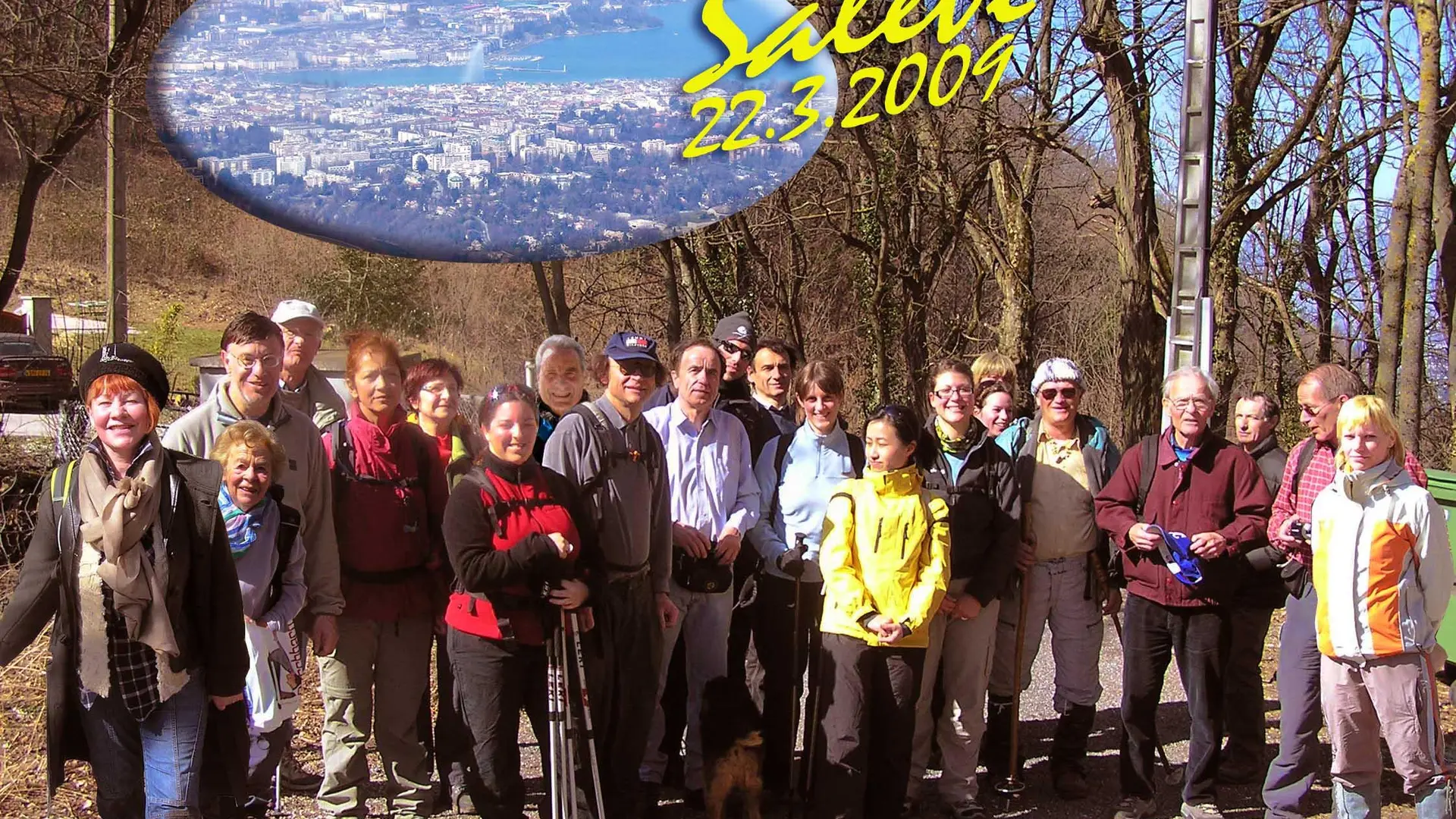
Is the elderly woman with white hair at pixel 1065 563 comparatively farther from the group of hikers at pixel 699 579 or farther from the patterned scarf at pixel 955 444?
the patterned scarf at pixel 955 444

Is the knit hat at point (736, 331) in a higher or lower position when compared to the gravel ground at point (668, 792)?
higher

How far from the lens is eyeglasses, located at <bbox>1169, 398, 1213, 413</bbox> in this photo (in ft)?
16.0

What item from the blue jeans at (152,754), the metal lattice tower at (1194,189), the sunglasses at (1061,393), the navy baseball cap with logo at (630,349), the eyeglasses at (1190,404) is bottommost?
the blue jeans at (152,754)

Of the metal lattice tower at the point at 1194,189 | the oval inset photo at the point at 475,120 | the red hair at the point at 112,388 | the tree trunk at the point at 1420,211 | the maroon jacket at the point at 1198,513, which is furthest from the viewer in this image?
the tree trunk at the point at 1420,211

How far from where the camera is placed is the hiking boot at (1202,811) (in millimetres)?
4836

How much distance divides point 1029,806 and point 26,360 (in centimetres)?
1336

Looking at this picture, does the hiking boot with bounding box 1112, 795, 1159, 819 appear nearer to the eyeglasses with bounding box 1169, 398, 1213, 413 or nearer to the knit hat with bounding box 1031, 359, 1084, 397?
the eyeglasses with bounding box 1169, 398, 1213, 413

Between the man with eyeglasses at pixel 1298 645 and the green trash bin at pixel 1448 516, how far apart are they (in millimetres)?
1406

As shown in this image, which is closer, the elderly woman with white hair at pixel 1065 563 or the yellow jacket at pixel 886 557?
the yellow jacket at pixel 886 557

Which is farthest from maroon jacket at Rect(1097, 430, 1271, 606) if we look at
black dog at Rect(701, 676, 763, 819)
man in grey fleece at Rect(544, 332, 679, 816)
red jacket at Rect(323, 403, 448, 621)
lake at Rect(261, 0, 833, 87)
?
lake at Rect(261, 0, 833, 87)

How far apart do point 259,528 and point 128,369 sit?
0.87 meters

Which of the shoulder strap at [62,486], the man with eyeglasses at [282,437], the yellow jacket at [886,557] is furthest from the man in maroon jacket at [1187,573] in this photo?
the shoulder strap at [62,486]

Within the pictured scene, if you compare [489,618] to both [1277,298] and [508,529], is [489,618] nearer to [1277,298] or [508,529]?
[508,529]

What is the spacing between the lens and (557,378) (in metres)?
5.18
